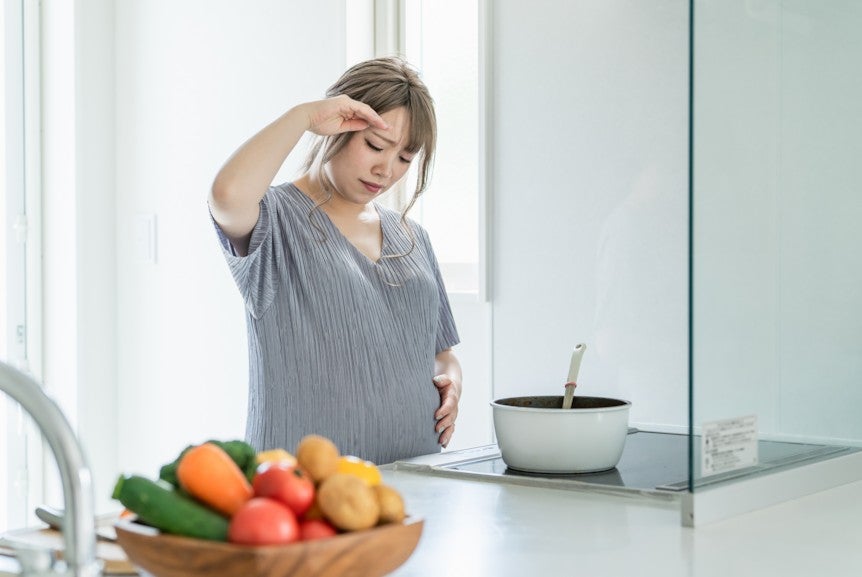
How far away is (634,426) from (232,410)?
4.01 feet

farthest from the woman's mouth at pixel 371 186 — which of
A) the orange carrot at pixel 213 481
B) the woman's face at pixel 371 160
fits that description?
the orange carrot at pixel 213 481

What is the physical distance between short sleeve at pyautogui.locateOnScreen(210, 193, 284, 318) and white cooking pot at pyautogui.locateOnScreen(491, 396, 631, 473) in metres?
0.42

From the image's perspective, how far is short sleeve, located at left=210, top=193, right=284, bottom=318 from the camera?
1610mm

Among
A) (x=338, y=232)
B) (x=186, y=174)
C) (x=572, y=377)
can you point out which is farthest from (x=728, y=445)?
(x=186, y=174)

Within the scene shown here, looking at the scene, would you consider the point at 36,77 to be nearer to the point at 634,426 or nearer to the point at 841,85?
the point at 634,426

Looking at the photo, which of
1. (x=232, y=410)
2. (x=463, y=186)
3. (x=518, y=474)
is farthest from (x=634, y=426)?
(x=232, y=410)

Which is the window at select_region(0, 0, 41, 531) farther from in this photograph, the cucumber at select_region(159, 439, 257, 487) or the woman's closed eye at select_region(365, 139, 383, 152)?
the cucumber at select_region(159, 439, 257, 487)

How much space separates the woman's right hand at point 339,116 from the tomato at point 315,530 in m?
0.92

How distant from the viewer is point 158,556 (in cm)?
79

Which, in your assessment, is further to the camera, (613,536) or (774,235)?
(774,235)

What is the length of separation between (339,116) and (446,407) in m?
0.51

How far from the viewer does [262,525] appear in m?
0.76

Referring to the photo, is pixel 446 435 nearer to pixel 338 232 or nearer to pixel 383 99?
pixel 338 232

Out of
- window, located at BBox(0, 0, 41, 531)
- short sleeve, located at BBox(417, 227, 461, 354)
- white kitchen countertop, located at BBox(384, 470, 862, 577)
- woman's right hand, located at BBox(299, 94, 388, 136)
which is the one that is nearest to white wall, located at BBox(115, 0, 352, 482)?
window, located at BBox(0, 0, 41, 531)
